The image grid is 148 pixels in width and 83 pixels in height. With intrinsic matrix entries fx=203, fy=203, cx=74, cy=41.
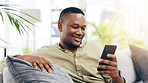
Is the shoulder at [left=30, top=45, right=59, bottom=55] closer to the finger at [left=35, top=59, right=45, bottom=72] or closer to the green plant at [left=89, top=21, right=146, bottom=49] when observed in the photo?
the finger at [left=35, top=59, right=45, bottom=72]

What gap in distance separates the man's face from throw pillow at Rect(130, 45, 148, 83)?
83 cm

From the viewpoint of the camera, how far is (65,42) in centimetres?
176

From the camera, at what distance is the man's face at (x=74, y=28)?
1.70 metres

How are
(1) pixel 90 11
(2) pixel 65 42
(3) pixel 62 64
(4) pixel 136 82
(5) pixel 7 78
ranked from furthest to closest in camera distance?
(1) pixel 90 11
(4) pixel 136 82
(2) pixel 65 42
(3) pixel 62 64
(5) pixel 7 78

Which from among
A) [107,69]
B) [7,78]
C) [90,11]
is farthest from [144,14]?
[7,78]

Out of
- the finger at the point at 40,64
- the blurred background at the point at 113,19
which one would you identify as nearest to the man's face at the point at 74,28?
the finger at the point at 40,64

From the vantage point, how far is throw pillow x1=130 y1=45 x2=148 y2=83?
2178mm

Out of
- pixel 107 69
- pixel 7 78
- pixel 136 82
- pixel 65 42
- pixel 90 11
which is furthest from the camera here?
pixel 90 11

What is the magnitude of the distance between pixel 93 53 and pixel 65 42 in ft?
0.91

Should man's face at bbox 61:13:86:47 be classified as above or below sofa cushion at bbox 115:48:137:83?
above

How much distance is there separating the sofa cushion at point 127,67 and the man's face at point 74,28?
0.66 m

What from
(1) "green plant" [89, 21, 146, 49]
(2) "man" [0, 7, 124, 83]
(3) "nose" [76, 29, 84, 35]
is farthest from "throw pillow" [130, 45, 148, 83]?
(1) "green plant" [89, 21, 146, 49]

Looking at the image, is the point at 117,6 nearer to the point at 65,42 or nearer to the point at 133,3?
the point at 133,3

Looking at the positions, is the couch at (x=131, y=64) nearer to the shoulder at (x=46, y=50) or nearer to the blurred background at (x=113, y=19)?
the shoulder at (x=46, y=50)
